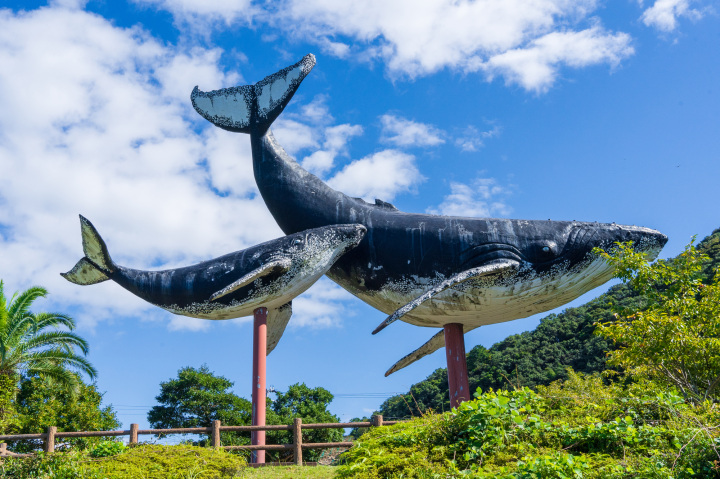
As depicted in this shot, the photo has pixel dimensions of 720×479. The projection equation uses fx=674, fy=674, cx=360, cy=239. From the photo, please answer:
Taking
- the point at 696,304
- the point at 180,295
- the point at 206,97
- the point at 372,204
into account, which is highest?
the point at 206,97

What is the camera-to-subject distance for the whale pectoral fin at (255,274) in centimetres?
1152

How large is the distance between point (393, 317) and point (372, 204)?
326 centimetres

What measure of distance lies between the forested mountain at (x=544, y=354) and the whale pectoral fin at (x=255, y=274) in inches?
406

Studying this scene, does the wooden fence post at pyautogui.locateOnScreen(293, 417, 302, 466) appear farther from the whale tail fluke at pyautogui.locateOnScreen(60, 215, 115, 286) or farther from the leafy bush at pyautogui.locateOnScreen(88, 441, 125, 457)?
the whale tail fluke at pyautogui.locateOnScreen(60, 215, 115, 286)

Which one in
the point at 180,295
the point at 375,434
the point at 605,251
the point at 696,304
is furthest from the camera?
the point at 180,295

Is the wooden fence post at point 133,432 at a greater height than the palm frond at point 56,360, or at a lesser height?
lesser

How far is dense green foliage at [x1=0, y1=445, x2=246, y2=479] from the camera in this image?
775 cm

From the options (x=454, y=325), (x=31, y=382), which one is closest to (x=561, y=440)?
(x=454, y=325)

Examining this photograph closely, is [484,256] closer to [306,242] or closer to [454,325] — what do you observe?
[454,325]

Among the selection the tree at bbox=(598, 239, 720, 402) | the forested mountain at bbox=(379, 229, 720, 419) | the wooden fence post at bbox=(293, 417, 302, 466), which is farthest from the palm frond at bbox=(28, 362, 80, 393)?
the tree at bbox=(598, 239, 720, 402)

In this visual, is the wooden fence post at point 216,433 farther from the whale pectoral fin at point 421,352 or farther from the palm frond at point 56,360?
the palm frond at point 56,360

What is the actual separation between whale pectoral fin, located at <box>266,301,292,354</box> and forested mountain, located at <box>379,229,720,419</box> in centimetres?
850

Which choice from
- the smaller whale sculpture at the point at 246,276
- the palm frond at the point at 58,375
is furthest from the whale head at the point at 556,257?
the palm frond at the point at 58,375

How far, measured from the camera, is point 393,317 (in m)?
10.5
